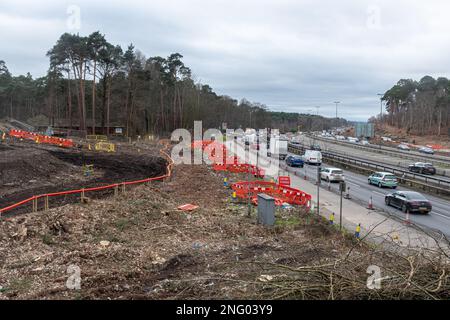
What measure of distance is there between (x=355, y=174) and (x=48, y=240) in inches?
1467

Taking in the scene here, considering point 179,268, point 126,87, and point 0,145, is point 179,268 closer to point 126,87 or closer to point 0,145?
point 0,145

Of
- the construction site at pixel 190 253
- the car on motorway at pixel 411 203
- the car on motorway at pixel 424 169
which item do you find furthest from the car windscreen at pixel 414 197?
the car on motorway at pixel 424 169

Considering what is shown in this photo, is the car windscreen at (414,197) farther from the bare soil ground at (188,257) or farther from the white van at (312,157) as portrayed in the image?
the white van at (312,157)

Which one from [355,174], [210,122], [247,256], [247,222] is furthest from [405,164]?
[210,122]

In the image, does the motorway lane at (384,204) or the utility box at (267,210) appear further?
the motorway lane at (384,204)

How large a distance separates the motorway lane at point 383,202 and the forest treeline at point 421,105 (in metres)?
86.4

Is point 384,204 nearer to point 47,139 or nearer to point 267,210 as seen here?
point 267,210

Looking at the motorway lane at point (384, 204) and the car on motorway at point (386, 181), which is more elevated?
the car on motorway at point (386, 181)

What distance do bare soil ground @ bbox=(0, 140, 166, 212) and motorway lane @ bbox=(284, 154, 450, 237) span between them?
51.4 feet

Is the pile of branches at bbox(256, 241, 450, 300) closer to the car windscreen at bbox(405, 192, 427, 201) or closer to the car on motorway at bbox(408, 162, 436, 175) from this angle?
the car windscreen at bbox(405, 192, 427, 201)

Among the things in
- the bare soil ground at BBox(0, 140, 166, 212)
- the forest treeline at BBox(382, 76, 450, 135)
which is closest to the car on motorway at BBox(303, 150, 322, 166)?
the bare soil ground at BBox(0, 140, 166, 212)

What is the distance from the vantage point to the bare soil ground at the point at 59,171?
902 inches

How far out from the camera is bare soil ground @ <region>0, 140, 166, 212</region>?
2292 centimetres
